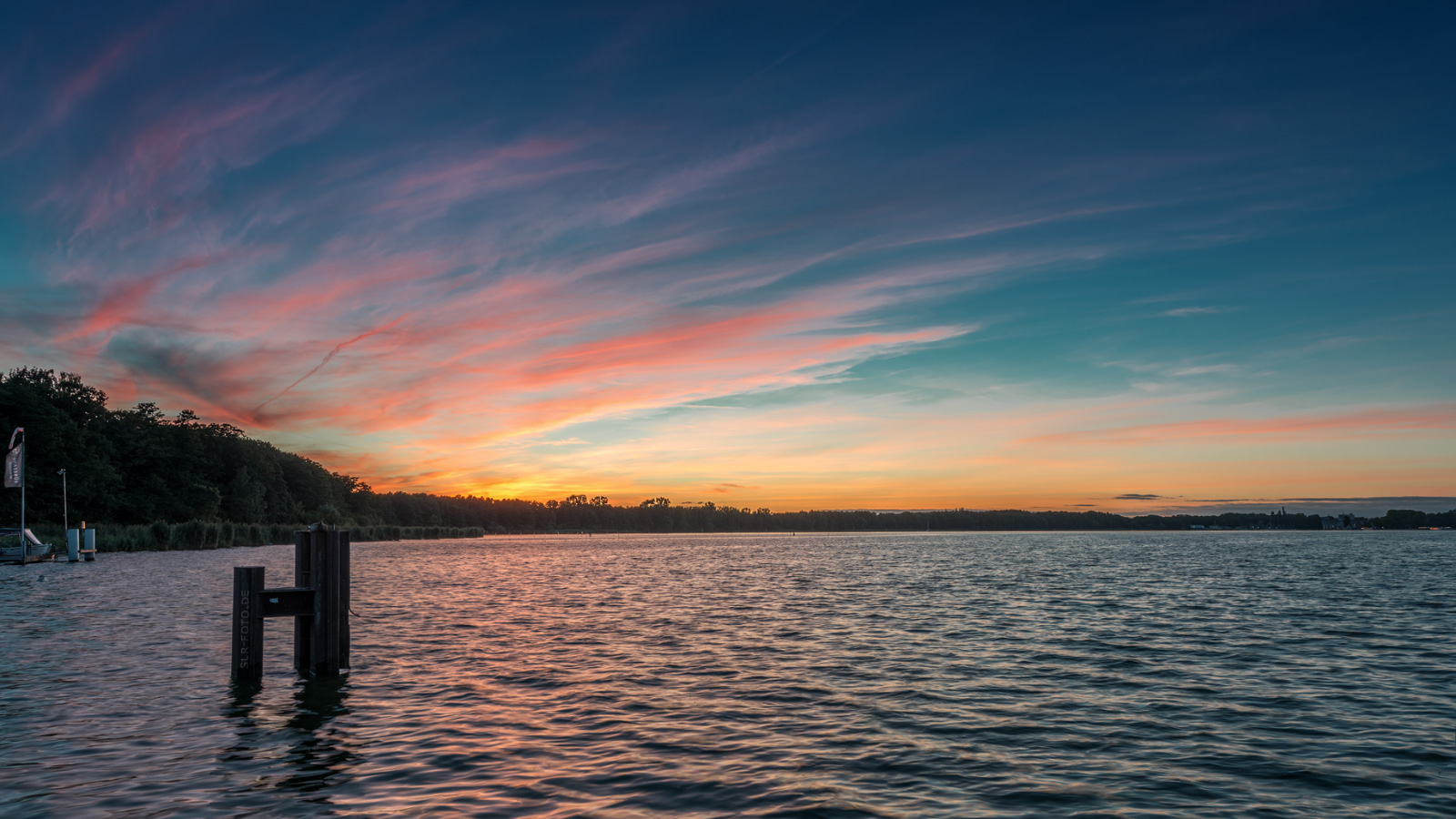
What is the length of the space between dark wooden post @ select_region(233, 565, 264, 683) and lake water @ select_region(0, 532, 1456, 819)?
0.54 metres

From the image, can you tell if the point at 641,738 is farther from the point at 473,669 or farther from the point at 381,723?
the point at 473,669

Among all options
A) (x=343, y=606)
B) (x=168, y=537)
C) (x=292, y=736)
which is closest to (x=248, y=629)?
(x=343, y=606)

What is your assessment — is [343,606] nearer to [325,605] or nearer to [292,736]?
[325,605]

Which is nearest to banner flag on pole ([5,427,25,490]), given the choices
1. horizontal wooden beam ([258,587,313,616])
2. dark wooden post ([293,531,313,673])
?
dark wooden post ([293,531,313,673])

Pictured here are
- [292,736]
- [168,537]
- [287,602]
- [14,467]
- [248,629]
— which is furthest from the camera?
[168,537]

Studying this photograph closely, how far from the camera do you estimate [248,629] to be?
1722cm

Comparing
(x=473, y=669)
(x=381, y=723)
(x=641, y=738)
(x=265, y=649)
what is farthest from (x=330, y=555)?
(x=641, y=738)

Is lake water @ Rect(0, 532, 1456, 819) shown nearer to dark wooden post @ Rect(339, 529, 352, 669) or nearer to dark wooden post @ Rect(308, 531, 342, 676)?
dark wooden post @ Rect(308, 531, 342, 676)

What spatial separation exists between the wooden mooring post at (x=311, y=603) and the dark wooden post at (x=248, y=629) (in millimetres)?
19

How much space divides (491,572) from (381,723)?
51787 mm

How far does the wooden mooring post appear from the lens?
17.4 metres

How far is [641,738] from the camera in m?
13.0

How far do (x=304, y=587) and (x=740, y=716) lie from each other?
33.7 ft

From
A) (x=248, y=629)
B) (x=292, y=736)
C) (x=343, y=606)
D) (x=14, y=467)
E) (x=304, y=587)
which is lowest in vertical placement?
(x=292, y=736)
